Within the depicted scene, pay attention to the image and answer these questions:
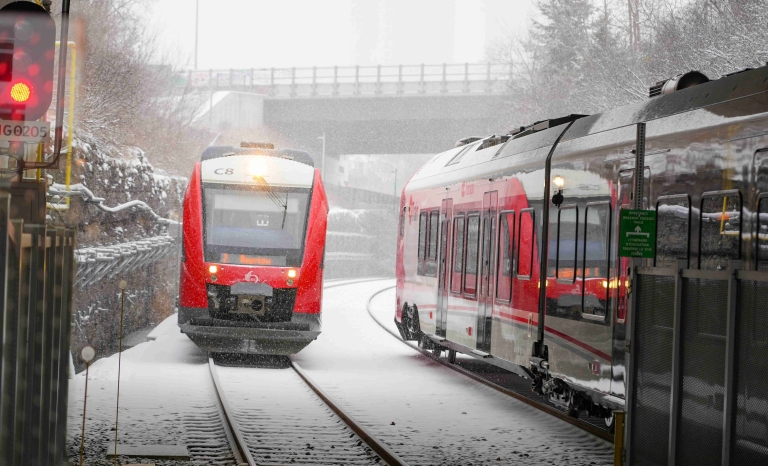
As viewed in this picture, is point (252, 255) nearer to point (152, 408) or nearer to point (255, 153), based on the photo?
point (255, 153)

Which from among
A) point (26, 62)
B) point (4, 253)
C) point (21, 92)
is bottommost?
point (4, 253)

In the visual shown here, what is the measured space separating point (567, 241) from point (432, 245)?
242 inches

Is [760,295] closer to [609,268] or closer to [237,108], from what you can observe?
[609,268]

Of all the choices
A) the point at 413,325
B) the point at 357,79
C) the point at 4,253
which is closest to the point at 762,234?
the point at 4,253

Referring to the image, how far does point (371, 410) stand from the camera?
42.9 ft

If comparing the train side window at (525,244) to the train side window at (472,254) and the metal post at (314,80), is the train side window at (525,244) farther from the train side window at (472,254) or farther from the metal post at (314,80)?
the metal post at (314,80)

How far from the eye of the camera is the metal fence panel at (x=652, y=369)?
7035 mm

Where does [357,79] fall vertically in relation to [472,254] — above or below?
above

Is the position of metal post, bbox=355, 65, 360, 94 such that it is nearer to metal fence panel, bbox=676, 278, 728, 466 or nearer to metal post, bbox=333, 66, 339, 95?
metal post, bbox=333, 66, 339, 95

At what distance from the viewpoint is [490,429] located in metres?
11.7

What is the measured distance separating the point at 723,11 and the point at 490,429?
2136cm

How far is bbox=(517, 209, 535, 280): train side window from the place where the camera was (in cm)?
1264

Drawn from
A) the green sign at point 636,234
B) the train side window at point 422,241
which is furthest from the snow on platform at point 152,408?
the green sign at point 636,234

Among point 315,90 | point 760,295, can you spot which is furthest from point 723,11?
point 315,90
